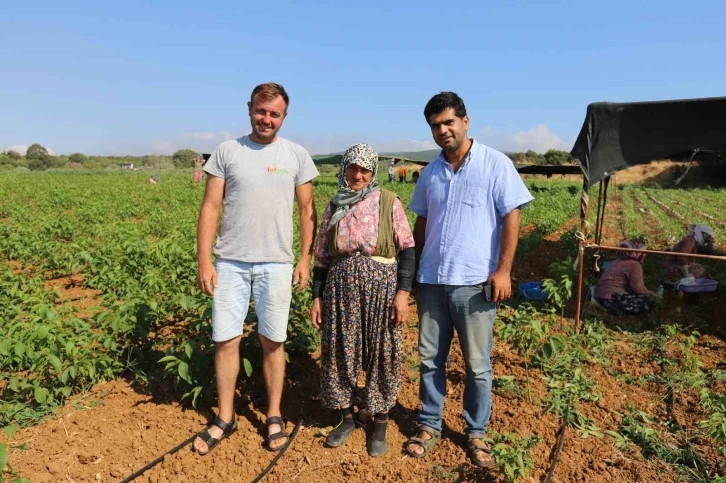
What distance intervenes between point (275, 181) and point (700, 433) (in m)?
2.97

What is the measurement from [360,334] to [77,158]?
282ft

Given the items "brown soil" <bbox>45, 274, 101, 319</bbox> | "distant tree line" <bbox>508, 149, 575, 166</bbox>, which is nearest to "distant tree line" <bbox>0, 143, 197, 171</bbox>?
"distant tree line" <bbox>508, 149, 575, 166</bbox>

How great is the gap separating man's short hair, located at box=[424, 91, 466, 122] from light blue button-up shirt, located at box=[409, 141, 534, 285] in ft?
0.65

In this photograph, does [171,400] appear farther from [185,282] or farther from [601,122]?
[601,122]

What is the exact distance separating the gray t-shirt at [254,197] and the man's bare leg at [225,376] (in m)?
0.53

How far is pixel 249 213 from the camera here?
2.58 meters

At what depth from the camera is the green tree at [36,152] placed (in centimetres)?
6906

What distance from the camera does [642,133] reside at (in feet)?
16.2

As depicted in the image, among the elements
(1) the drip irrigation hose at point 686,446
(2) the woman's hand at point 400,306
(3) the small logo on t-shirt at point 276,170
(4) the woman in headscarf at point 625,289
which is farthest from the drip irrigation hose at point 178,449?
(4) the woman in headscarf at point 625,289

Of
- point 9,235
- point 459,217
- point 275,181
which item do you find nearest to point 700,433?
point 459,217

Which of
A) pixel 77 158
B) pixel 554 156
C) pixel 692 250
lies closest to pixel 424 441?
pixel 692 250

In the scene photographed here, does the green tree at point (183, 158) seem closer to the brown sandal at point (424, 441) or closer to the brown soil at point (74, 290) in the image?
the brown soil at point (74, 290)

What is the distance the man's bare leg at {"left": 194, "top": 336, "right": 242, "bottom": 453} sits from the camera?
2756 millimetres

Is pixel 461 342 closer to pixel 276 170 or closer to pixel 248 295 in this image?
pixel 248 295
